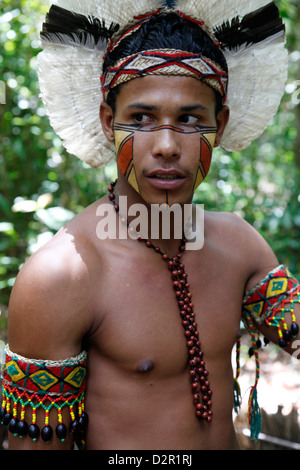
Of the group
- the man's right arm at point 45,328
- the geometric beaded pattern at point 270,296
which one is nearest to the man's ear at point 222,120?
the geometric beaded pattern at point 270,296

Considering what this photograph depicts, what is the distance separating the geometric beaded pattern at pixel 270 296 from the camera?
1913mm

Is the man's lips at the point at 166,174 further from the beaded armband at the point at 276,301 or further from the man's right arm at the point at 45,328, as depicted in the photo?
the beaded armband at the point at 276,301

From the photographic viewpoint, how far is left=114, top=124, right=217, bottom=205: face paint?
1604 mm

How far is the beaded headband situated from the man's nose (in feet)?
0.65

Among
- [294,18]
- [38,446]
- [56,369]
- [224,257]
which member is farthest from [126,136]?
[294,18]

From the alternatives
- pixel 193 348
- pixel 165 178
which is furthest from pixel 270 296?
pixel 165 178

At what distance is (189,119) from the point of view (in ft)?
5.36

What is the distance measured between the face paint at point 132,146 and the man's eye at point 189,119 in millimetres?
23

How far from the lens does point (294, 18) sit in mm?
4488

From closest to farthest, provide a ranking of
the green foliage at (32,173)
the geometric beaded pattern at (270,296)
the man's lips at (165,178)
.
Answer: the man's lips at (165,178)
the geometric beaded pattern at (270,296)
the green foliage at (32,173)

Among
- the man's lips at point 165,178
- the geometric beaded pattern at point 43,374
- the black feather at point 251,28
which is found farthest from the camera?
the black feather at point 251,28

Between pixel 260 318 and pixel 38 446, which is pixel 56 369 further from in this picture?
pixel 260 318

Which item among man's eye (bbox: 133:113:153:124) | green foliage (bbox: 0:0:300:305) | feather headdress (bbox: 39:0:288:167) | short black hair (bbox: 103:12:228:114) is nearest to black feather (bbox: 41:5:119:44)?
feather headdress (bbox: 39:0:288:167)

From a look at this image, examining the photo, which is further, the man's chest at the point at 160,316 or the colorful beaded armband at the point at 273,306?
the colorful beaded armband at the point at 273,306
